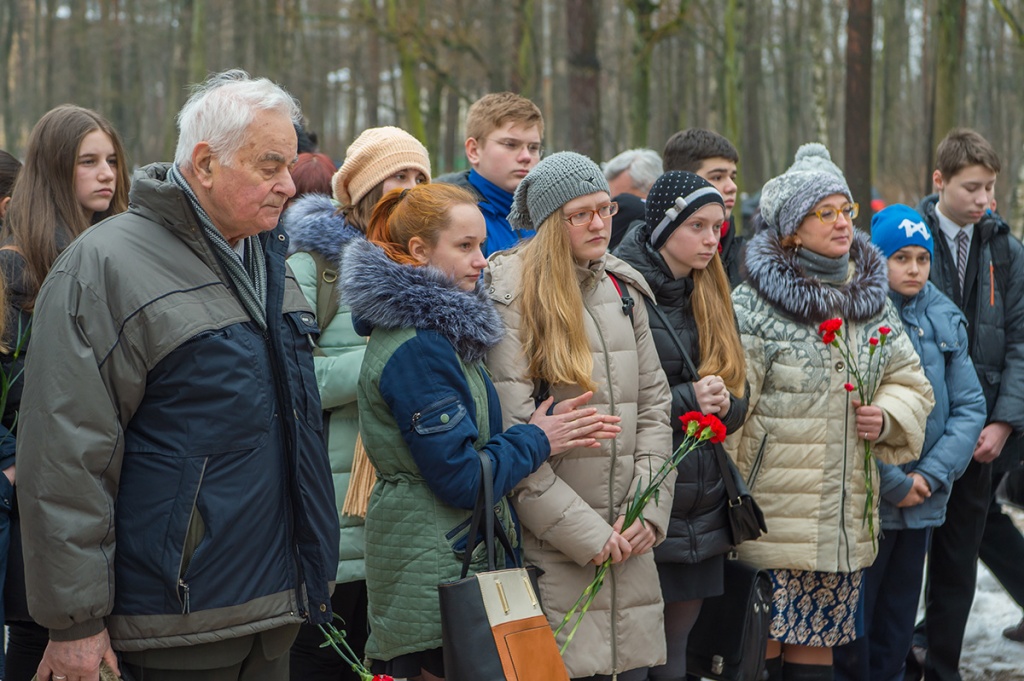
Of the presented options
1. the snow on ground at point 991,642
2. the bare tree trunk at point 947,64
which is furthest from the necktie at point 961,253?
the bare tree trunk at point 947,64

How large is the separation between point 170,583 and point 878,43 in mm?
36538

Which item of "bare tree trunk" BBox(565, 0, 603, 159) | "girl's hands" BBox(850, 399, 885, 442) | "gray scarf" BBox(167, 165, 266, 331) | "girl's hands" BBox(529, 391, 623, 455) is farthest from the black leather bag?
"bare tree trunk" BBox(565, 0, 603, 159)

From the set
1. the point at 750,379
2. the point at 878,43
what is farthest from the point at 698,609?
the point at 878,43

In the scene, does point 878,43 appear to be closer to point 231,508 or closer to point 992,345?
point 992,345

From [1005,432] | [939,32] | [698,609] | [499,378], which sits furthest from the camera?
[939,32]

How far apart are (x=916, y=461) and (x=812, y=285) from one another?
1.03m

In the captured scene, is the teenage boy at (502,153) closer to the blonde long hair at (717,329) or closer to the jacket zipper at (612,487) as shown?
the blonde long hair at (717,329)

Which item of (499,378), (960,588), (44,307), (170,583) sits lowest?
(960,588)

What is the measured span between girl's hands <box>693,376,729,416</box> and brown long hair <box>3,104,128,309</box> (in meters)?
2.10

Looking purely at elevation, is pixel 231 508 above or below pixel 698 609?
above

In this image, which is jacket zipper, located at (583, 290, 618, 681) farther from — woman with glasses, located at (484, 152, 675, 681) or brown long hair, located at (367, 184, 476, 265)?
brown long hair, located at (367, 184, 476, 265)

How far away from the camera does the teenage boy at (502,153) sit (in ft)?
14.9

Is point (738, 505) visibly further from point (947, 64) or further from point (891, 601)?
point (947, 64)

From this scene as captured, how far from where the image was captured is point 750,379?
4.23m
